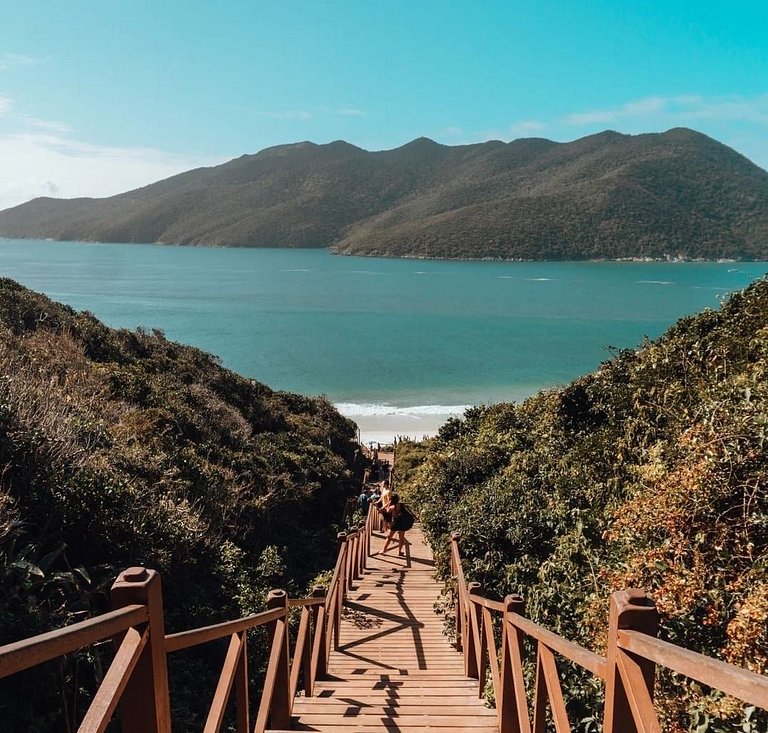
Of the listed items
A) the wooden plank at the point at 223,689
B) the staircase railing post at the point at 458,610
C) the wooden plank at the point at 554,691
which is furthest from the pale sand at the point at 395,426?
the wooden plank at the point at 554,691

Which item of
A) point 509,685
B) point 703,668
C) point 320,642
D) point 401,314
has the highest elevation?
point 401,314

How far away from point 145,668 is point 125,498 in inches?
168

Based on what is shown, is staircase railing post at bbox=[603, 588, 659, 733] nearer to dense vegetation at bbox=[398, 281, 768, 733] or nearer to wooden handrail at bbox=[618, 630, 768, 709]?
wooden handrail at bbox=[618, 630, 768, 709]

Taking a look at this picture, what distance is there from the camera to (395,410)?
35250 millimetres

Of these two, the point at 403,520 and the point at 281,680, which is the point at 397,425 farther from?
the point at 281,680

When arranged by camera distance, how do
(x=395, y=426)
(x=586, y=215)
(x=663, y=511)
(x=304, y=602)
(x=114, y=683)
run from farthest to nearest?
(x=586, y=215)
(x=395, y=426)
(x=304, y=602)
(x=663, y=511)
(x=114, y=683)

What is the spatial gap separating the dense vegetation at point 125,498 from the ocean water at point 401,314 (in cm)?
780

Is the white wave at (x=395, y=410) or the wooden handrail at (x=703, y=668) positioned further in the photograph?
the white wave at (x=395, y=410)

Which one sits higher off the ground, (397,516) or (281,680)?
(281,680)

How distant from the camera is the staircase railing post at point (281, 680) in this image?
3127 millimetres

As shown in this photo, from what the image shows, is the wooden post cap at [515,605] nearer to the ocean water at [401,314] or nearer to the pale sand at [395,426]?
the ocean water at [401,314]

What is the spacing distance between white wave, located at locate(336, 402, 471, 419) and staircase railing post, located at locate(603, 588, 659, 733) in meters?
31.8

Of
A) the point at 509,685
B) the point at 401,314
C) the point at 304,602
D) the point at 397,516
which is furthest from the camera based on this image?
the point at 401,314

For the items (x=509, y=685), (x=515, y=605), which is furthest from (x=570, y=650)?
(x=509, y=685)
